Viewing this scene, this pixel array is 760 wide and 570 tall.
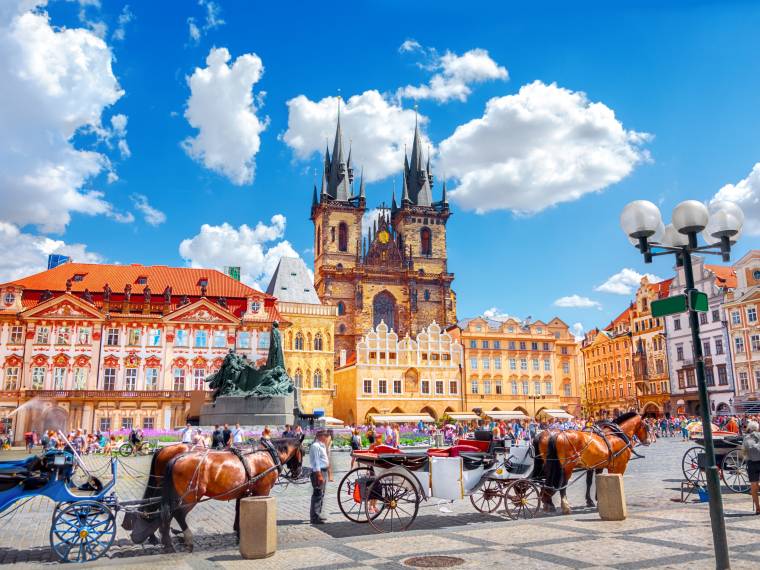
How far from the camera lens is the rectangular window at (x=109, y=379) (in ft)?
156

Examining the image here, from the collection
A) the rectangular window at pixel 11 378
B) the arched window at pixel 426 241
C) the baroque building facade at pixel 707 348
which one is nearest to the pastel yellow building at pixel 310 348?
the rectangular window at pixel 11 378

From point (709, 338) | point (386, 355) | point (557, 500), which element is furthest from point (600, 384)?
point (557, 500)

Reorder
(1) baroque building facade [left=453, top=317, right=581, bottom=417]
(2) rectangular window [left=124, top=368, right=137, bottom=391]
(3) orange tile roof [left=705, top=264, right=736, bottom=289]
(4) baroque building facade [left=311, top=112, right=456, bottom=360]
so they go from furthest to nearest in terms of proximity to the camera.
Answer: (4) baroque building facade [left=311, top=112, right=456, bottom=360], (1) baroque building facade [left=453, top=317, right=581, bottom=417], (3) orange tile roof [left=705, top=264, right=736, bottom=289], (2) rectangular window [left=124, top=368, right=137, bottom=391]

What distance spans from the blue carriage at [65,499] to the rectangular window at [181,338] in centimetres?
4175

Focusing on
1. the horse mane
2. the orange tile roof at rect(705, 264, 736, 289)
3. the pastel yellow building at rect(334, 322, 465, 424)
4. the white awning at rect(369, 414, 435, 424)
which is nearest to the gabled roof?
the pastel yellow building at rect(334, 322, 465, 424)

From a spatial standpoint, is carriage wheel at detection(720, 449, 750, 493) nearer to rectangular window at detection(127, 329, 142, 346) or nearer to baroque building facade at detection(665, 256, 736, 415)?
baroque building facade at detection(665, 256, 736, 415)

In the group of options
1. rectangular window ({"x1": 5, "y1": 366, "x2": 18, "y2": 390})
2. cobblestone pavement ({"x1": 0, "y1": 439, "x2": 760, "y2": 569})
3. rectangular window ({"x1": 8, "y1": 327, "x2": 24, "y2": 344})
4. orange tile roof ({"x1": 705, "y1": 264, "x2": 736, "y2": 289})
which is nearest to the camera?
cobblestone pavement ({"x1": 0, "y1": 439, "x2": 760, "y2": 569})

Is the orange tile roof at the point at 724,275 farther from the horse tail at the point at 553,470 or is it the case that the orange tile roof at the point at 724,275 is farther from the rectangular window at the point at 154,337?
the horse tail at the point at 553,470

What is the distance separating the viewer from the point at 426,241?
8294cm

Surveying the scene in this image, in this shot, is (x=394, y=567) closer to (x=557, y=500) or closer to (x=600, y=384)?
(x=557, y=500)

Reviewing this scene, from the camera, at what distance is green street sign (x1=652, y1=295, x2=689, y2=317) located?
681 cm

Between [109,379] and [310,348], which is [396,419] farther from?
[109,379]

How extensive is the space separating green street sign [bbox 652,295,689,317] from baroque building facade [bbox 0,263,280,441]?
43.9 meters

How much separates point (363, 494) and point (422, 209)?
75.6m
